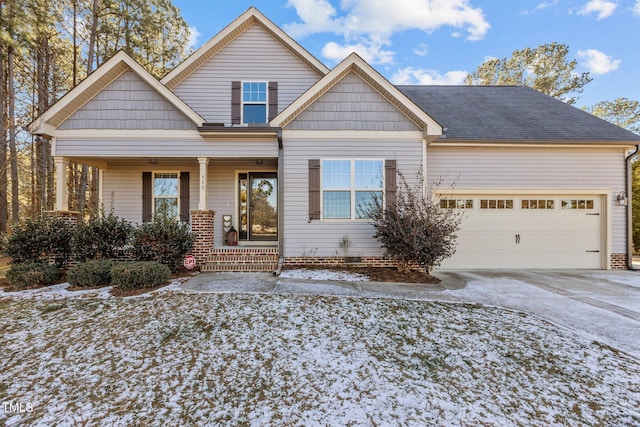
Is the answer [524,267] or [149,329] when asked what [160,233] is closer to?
[149,329]

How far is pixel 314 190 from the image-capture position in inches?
277

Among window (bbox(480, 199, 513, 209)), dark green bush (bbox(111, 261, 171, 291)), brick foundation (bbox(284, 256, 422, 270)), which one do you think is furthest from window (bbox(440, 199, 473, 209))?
dark green bush (bbox(111, 261, 171, 291))

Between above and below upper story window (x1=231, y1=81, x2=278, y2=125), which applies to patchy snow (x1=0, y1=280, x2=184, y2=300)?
below

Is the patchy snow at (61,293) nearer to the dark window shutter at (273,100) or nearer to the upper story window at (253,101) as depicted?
the upper story window at (253,101)

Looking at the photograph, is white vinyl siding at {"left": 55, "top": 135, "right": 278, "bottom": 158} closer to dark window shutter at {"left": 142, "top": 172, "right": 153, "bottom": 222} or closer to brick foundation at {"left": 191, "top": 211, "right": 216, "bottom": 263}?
brick foundation at {"left": 191, "top": 211, "right": 216, "bottom": 263}

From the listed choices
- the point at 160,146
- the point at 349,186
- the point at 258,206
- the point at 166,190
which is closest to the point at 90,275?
the point at 160,146

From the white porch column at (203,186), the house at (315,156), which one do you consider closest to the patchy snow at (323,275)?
the house at (315,156)

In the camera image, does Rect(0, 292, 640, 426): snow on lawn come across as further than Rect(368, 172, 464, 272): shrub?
No

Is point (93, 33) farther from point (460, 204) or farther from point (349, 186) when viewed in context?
point (460, 204)

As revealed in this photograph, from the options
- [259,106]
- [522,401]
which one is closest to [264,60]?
[259,106]

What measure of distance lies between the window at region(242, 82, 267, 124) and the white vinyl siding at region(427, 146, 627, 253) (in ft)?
16.3

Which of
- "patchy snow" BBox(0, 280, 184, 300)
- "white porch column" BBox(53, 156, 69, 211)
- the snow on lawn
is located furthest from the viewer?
"white porch column" BBox(53, 156, 69, 211)

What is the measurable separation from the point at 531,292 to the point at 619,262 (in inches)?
190

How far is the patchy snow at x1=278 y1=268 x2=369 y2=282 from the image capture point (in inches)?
237
